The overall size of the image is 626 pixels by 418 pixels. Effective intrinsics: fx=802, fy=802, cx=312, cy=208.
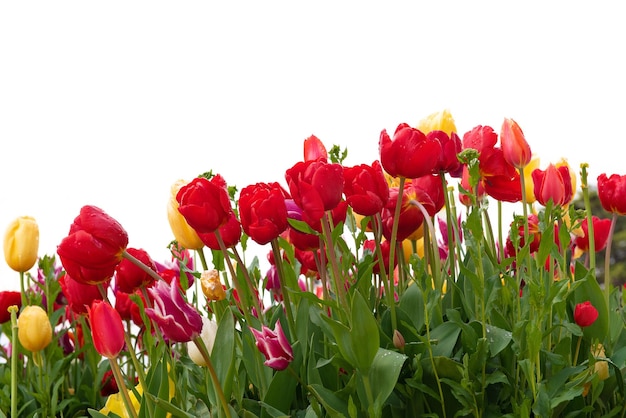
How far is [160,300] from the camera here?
923 millimetres

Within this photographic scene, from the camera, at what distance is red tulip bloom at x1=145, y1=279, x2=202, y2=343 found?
3.00 ft

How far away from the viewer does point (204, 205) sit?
0.95m

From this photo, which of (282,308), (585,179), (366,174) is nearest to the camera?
(366,174)

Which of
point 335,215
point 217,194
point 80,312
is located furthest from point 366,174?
point 80,312

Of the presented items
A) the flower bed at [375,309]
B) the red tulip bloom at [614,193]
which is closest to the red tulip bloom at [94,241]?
the flower bed at [375,309]

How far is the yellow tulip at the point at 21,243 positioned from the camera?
1534 mm

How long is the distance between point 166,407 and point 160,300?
0.47 feet

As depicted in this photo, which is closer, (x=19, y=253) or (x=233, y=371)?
(x=233, y=371)

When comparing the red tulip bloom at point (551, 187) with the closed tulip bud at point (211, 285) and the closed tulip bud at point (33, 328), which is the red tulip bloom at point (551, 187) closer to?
the closed tulip bud at point (211, 285)

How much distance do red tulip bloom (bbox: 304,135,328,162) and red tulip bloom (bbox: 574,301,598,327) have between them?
1.29 feet

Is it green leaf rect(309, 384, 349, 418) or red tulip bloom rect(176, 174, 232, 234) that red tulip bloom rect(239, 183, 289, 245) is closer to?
red tulip bloom rect(176, 174, 232, 234)

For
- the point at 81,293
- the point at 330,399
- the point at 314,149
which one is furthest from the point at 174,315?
the point at 81,293

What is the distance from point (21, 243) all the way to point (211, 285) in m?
0.66

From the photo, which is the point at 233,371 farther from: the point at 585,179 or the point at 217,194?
the point at 585,179
